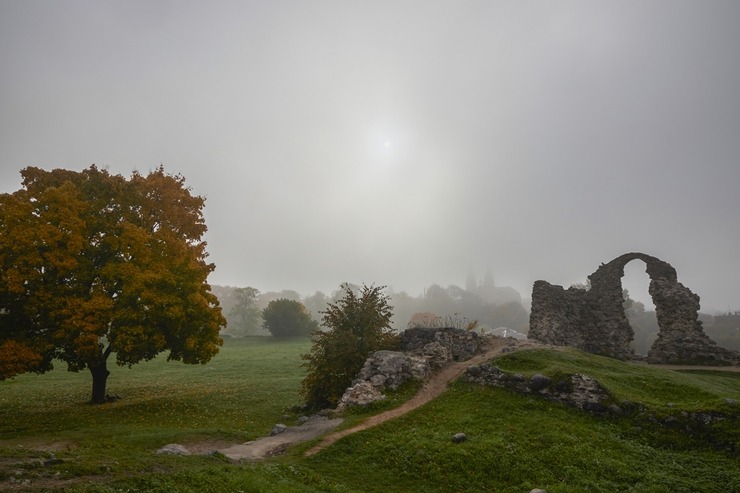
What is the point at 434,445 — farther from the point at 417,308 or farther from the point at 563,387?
the point at 417,308

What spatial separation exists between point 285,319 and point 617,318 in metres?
57.9

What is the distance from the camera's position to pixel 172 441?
17.6 m

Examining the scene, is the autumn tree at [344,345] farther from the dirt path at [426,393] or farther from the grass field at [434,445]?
the dirt path at [426,393]

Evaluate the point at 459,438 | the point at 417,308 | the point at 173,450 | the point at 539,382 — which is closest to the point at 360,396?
the point at 459,438

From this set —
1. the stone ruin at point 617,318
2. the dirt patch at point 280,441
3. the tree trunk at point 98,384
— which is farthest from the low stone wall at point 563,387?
the tree trunk at point 98,384

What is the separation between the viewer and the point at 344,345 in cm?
2584

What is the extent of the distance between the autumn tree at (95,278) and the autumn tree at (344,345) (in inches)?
294

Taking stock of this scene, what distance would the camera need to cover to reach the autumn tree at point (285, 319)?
7869 centimetres

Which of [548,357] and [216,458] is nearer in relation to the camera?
[216,458]

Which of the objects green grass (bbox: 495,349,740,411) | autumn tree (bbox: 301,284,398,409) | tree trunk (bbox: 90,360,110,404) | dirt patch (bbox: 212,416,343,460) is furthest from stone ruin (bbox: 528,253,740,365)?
tree trunk (bbox: 90,360,110,404)

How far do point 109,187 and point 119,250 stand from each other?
15.6ft

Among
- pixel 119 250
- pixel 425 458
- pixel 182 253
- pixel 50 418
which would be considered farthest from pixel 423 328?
pixel 50 418

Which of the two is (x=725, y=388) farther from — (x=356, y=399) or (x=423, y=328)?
(x=356, y=399)

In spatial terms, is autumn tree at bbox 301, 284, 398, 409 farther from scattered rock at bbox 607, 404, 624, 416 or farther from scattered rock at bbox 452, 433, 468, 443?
scattered rock at bbox 607, 404, 624, 416
